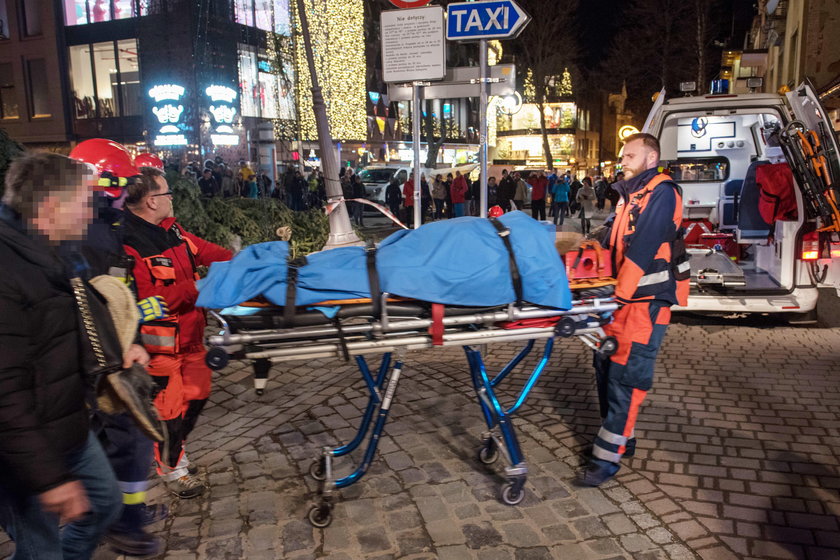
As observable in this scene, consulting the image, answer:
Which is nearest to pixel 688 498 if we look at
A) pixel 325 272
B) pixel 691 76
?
pixel 325 272

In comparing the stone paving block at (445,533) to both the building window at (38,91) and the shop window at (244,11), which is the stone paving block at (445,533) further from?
the building window at (38,91)

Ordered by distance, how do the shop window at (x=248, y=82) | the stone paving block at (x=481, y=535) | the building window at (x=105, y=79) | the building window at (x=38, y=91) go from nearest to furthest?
1. the stone paving block at (x=481, y=535)
2. the shop window at (x=248, y=82)
3. the building window at (x=105, y=79)
4. the building window at (x=38, y=91)

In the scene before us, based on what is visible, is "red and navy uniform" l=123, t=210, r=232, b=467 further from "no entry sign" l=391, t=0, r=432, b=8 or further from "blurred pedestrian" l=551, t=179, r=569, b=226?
"blurred pedestrian" l=551, t=179, r=569, b=226

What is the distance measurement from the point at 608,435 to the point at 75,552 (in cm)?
281

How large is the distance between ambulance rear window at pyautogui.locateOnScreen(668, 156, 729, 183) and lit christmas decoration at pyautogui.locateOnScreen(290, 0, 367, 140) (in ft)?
60.1

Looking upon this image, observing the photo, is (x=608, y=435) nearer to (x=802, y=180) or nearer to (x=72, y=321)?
(x=72, y=321)

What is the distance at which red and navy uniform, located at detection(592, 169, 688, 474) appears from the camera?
368 centimetres

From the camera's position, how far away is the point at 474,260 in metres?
3.14

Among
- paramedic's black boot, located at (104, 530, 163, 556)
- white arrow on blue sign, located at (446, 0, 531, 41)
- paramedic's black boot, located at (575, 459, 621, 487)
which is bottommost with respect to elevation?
paramedic's black boot, located at (575, 459, 621, 487)

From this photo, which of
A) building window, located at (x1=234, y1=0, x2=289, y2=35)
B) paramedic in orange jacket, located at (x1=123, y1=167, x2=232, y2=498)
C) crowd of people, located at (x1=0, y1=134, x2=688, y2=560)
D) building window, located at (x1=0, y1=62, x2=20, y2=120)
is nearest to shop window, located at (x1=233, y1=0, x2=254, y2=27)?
building window, located at (x1=234, y1=0, x2=289, y2=35)

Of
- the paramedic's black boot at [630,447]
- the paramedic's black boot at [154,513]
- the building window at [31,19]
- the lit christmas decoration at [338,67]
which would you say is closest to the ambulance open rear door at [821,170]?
the paramedic's black boot at [630,447]

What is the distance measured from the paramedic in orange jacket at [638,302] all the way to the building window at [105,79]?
30853 millimetres

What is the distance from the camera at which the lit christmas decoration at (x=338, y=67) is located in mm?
26453

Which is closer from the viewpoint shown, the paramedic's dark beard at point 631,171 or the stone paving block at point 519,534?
the stone paving block at point 519,534
